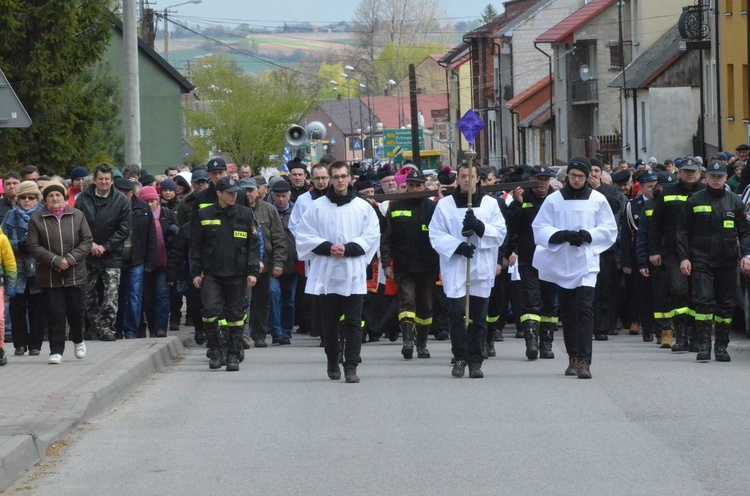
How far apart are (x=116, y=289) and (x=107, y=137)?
62.5ft

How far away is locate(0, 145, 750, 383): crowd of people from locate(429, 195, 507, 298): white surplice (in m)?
0.02

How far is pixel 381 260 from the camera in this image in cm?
1515

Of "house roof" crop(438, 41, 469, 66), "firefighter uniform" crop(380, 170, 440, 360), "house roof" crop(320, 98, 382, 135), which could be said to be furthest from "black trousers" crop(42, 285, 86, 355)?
"house roof" crop(320, 98, 382, 135)

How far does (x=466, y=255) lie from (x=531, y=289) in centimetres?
206

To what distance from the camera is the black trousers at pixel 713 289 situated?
13.9m

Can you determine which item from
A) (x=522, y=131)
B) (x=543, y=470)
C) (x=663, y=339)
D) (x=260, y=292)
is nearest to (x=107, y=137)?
(x=260, y=292)

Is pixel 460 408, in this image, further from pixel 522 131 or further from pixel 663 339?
pixel 522 131

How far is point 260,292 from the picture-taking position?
54.1ft

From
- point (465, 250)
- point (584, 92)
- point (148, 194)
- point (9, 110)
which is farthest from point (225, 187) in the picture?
point (584, 92)

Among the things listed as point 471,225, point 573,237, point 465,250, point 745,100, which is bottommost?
point 465,250

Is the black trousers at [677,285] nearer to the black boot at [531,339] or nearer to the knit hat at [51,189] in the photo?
the black boot at [531,339]

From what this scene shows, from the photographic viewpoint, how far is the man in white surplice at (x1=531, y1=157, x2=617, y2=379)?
12789 millimetres

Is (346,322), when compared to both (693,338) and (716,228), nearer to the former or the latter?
(716,228)

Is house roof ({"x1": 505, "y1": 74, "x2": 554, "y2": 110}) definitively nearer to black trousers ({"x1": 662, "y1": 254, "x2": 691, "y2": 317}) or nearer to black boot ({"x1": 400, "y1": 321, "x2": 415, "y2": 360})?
black trousers ({"x1": 662, "y1": 254, "x2": 691, "y2": 317})
